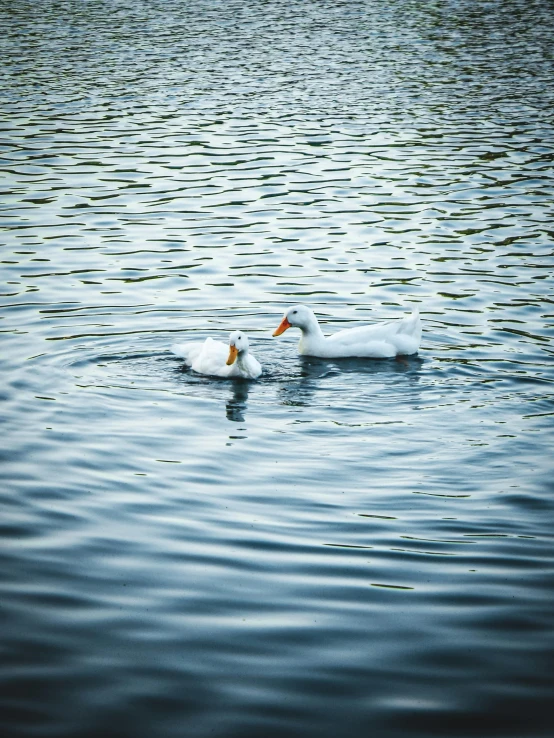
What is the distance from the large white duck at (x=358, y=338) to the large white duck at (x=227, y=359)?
885 millimetres

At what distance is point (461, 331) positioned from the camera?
1237 cm

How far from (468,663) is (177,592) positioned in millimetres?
1726

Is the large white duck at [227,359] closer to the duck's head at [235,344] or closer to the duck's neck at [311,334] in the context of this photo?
the duck's head at [235,344]

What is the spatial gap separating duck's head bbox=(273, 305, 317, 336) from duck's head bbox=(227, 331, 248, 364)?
43.6 inches

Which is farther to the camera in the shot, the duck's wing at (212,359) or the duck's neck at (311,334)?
the duck's neck at (311,334)

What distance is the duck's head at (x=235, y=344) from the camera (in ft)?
35.6

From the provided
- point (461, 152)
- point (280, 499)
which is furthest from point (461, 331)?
point (461, 152)

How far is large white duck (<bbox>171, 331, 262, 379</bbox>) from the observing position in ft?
35.8

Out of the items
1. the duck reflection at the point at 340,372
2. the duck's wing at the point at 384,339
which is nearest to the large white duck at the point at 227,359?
the duck reflection at the point at 340,372

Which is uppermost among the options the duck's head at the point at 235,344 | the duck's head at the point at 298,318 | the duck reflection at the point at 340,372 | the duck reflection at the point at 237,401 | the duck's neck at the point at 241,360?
the duck's head at the point at 298,318

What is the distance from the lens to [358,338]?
1177 cm

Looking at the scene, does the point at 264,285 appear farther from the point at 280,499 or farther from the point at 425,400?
the point at 280,499

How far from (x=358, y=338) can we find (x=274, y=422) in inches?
93.7

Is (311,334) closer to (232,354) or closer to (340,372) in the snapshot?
(340,372)
